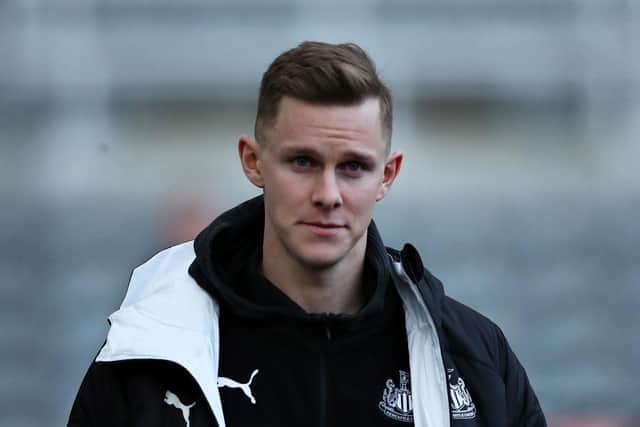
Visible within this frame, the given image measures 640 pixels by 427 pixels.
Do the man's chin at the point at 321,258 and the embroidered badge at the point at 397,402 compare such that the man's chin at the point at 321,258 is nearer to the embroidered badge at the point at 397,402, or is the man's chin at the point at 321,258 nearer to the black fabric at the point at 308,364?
the black fabric at the point at 308,364

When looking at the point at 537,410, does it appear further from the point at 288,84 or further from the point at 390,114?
the point at 288,84

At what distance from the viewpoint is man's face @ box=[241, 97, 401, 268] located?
168 cm

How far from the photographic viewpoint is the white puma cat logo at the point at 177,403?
1.67 metres

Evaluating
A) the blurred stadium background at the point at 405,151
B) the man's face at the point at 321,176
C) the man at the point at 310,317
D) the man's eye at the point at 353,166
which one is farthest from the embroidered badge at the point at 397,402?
the blurred stadium background at the point at 405,151

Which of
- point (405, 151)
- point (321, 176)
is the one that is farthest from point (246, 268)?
point (405, 151)

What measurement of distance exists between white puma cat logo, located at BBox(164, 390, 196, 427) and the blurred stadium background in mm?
2523

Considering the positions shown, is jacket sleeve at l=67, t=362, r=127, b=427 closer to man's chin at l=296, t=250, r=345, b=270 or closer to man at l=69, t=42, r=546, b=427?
man at l=69, t=42, r=546, b=427

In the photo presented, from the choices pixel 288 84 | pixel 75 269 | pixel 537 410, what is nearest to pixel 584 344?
pixel 75 269

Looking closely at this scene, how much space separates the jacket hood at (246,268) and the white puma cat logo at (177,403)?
18cm

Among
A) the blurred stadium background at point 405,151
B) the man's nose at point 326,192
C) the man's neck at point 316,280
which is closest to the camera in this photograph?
the man's nose at point 326,192

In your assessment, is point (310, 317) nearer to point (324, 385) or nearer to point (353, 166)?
point (324, 385)

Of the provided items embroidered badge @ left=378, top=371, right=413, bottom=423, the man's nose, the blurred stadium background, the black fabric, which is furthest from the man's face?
the blurred stadium background

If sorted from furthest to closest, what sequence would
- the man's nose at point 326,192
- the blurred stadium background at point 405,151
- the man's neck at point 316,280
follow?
1. the blurred stadium background at point 405,151
2. the man's neck at point 316,280
3. the man's nose at point 326,192

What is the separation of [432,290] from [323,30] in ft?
8.69
